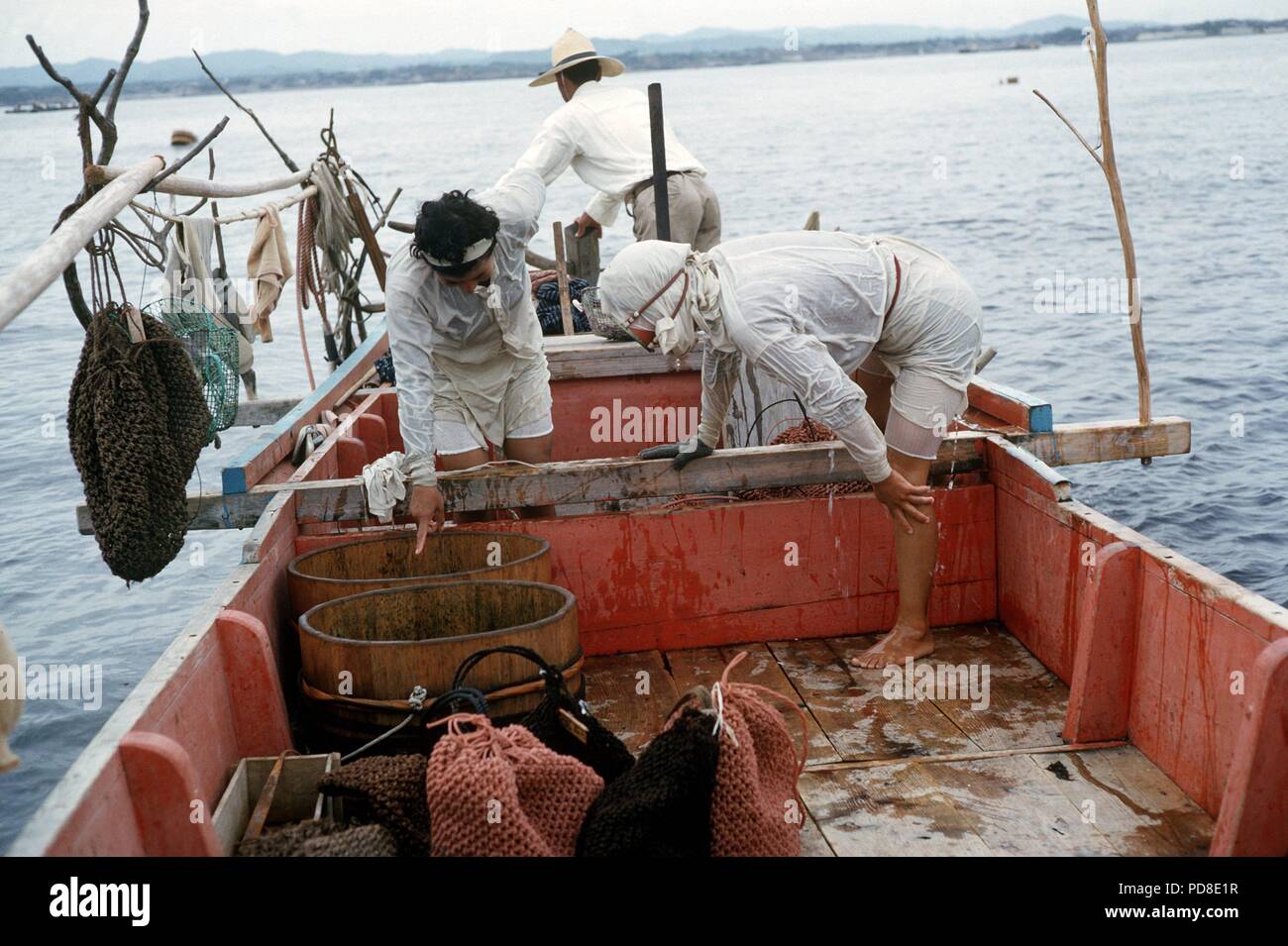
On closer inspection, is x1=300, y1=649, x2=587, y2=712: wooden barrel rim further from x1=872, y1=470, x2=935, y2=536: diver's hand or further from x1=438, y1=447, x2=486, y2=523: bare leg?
x1=438, y1=447, x2=486, y2=523: bare leg

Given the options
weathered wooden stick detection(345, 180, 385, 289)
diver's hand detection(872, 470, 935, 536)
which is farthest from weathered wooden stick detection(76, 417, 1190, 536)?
weathered wooden stick detection(345, 180, 385, 289)

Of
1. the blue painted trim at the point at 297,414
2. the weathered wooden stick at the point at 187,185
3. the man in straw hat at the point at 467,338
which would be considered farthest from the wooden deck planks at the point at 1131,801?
the weathered wooden stick at the point at 187,185

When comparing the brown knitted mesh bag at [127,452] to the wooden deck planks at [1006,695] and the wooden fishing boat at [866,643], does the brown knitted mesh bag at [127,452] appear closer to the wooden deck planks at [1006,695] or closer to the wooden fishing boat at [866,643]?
the wooden fishing boat at [866,643]

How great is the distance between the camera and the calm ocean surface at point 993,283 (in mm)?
10695

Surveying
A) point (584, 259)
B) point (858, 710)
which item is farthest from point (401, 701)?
point (584, 259)

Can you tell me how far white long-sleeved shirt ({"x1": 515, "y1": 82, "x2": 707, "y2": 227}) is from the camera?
742 centimetres

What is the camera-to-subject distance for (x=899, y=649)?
477 centimetres

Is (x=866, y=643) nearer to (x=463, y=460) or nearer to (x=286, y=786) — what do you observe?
(x=463, y=460)

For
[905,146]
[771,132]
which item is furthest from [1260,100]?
[771,132]

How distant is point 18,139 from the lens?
3081 inches

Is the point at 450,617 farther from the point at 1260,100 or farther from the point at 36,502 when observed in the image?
the point at 1260,100

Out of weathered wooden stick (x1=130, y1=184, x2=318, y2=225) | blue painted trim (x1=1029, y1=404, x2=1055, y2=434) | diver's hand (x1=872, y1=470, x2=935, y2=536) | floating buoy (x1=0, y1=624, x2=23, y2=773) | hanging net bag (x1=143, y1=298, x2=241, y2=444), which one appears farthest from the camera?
weathered wooden stick (x1=130, y1=184, x2=318, y2=225)

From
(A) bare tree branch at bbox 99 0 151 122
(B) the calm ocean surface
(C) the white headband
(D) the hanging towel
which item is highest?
(A) bare tree branch at bbox 99 0 151 122
